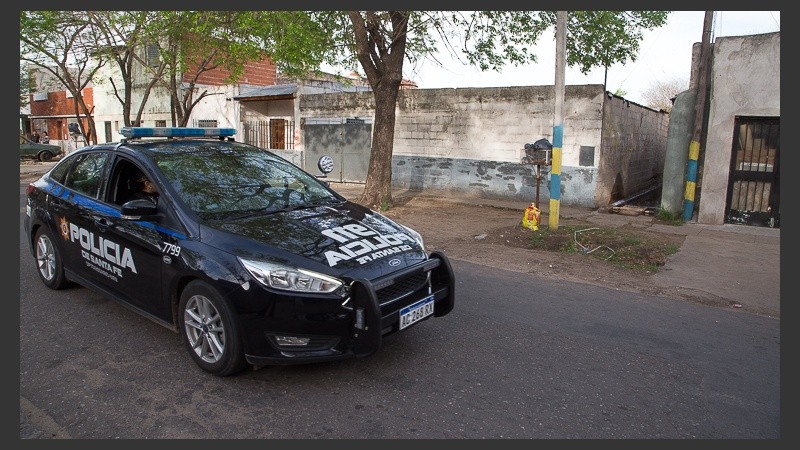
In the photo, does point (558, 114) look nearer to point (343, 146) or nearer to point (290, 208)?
point (290, 208)

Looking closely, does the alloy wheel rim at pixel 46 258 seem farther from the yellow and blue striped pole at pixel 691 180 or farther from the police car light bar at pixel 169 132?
the yellow and blue striped pole at pixel 691 180

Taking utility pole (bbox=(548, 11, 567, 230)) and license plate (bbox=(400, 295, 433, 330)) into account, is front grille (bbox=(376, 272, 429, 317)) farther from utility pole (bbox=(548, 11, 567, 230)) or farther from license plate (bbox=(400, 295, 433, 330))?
utility pole (bbox=(548, 11, 567, 230))

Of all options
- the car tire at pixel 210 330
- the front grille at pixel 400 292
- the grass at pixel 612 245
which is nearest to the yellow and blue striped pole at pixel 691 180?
the grass at pixel 612 245

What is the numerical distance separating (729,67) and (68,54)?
67.8 feet

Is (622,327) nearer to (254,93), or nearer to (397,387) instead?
(397,387)

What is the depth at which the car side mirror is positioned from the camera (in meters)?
3.68

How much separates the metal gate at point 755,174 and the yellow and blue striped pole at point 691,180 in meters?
0.60

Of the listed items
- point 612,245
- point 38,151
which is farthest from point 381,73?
point 38,151

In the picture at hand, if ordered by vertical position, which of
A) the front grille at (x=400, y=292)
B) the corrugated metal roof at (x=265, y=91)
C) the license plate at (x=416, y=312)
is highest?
the corrugated metal roof at (x=265, y=91)

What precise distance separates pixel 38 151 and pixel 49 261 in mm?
26497

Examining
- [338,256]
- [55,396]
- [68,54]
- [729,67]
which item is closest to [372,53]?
[729,67]

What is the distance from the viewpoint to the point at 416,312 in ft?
11.9

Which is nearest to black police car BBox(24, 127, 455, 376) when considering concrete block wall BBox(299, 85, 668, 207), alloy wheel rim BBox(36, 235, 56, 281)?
alloy wheel rim BBox(36, 235, 56, 281)

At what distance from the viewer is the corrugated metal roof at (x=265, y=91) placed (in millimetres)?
17984
